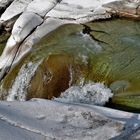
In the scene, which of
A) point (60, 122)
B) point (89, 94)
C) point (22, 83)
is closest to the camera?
point (60, 122)

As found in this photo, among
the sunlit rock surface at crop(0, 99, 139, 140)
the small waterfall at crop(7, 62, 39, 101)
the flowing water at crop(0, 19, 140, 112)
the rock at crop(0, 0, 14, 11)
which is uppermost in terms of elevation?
the rock at crop(0, 0, 14, 11)

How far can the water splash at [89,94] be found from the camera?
6949mm

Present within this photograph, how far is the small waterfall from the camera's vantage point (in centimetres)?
790

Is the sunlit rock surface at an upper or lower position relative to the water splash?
upper

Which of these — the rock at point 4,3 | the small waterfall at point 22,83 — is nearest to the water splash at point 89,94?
the small waterfall at point 22,83

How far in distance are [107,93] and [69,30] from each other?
2593mm

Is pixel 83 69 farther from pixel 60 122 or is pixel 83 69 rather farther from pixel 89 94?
pixel 60 122

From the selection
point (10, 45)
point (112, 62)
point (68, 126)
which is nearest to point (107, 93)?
point (112, 62)

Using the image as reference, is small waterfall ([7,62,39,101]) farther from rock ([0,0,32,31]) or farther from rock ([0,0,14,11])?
rock ([0,0,14,11])

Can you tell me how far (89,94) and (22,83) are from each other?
1477mm

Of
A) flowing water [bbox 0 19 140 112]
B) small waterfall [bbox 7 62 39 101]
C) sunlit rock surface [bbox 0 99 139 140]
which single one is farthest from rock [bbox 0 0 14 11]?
sunlit rock surface [bbox 0 99 139 140]

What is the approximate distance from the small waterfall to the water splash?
0.90 meters

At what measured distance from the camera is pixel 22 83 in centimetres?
802

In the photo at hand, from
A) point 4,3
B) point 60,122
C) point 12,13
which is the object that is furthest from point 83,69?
point 4,3
